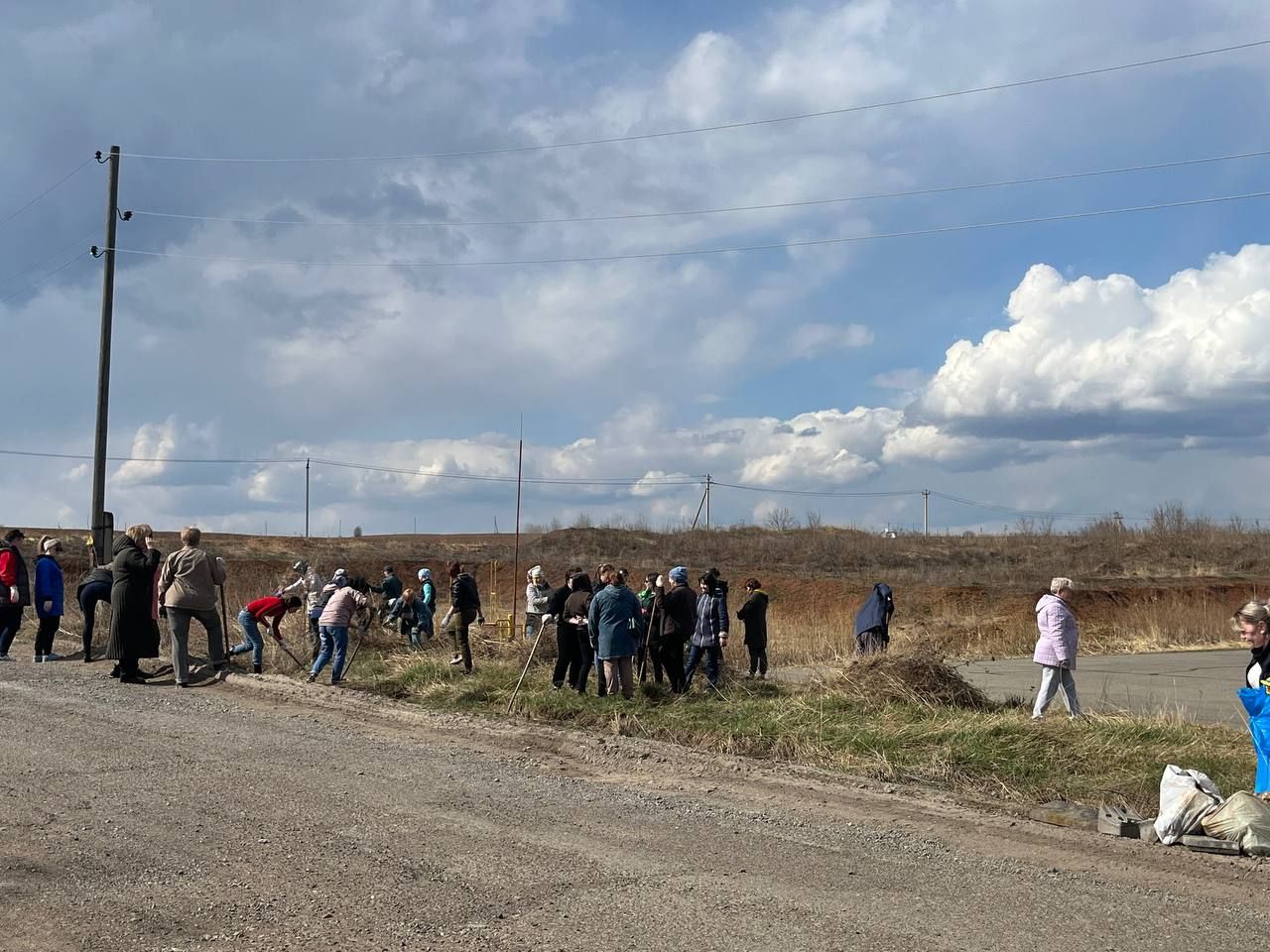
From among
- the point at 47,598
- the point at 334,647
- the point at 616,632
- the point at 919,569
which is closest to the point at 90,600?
the point at 47,598

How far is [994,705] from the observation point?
513 inches

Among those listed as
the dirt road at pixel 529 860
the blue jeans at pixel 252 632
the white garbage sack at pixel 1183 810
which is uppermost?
the blue jeans at pixel 252 632

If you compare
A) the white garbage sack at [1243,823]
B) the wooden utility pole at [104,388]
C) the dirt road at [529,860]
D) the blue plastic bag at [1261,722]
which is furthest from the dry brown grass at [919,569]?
the white garbage sack at [1243,823]

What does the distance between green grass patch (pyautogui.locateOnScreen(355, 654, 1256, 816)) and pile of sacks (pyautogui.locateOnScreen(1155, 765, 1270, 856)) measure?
3.12ft

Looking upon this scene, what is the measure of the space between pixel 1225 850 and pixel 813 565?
46981 millimetres

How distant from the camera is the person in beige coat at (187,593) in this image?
1351 centimetres

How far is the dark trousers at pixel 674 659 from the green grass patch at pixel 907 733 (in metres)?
0.23

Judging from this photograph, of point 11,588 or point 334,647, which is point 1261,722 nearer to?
point 334,647

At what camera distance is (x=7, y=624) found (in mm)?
15867

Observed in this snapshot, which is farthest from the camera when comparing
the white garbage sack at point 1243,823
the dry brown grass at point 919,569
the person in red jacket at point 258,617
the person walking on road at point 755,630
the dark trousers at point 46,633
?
the dry brown grass at point 919,569

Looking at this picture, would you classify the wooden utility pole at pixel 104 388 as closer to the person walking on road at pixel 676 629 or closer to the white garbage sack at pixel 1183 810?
the person walking on road at pixel 676 629

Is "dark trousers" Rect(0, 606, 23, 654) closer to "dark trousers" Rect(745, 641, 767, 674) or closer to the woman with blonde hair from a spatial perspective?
"dark trousers" Rect(745, 641, 767, 674)

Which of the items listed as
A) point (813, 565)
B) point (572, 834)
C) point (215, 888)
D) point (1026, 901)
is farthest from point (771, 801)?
point (813, 565)

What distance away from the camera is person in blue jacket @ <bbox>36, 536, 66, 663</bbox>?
15555 millimetres
